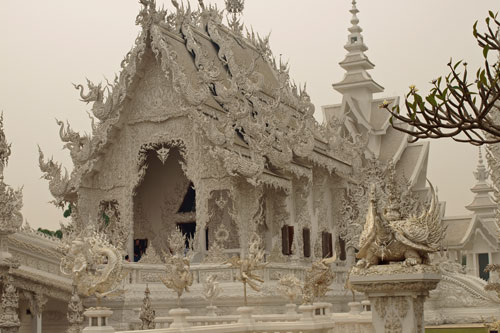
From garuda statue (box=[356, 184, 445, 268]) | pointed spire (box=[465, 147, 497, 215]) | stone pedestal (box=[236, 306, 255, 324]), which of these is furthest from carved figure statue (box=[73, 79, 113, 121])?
pointed spire (box=[465, 147, 497, 215])

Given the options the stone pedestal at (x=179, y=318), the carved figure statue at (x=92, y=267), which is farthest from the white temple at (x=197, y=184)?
the carved figure statue at (x=92, y=267)

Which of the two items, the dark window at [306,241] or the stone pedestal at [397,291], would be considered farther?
the dark window at [306,241]

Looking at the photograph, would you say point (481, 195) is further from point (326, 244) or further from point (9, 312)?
point (9, 312)

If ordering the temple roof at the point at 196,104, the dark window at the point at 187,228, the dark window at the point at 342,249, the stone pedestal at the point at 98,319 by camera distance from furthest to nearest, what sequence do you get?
the dark window at the point at 342,249 → the dark window at the point at 187,228 → the temple roof at the point at 196,104 → the stone pedestal at the point at 98,319

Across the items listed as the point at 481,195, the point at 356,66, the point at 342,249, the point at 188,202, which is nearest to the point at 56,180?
the point at 188,202

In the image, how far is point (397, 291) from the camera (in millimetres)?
8742

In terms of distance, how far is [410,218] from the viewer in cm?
912

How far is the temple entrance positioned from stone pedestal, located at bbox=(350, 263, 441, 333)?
12578mm

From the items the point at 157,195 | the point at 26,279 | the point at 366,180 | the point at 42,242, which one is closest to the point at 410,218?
the point at 26,279

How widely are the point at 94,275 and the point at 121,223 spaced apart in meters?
9.24

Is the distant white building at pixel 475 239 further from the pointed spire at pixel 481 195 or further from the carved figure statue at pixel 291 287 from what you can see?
the carved figure statue at pixel 291 287

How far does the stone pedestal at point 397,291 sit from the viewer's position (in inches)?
341

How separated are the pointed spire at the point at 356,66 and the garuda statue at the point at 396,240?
79.8 ft

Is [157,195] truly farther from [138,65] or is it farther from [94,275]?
[94,275]
